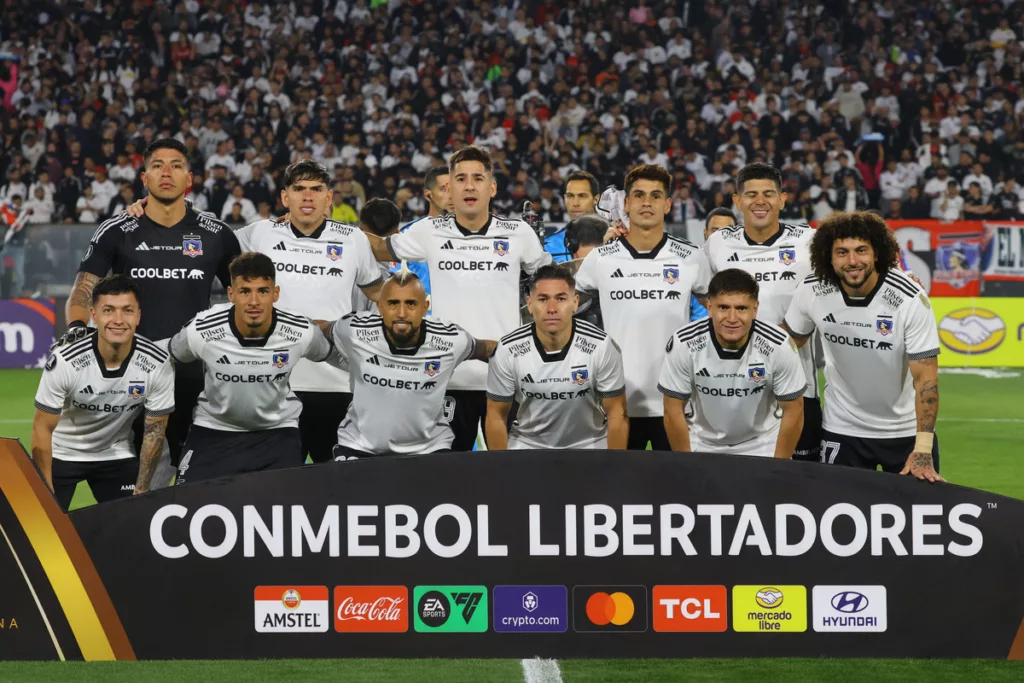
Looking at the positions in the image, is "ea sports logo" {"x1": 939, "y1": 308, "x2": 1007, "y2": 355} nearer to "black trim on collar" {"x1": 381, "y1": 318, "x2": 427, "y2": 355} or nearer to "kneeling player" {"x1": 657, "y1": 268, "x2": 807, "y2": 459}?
"kneeling player" {"x1": 657, "y1": 268, "x2": 807, "y2": 459}

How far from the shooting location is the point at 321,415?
6.80 metres

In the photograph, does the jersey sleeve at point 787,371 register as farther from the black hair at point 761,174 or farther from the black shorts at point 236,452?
the black shorts at point 236,452

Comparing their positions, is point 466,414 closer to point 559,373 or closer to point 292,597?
point 559,373

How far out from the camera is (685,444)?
226 inches

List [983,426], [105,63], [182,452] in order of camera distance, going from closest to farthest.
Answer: [182,452] < [983,426] < [105,63]

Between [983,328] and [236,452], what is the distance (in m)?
12.7

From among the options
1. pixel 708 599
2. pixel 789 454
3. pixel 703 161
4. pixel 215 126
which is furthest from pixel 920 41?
pixel 708 599

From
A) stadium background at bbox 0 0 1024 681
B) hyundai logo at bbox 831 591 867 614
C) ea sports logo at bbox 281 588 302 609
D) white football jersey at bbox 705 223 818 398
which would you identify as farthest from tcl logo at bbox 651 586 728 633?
stadium background at bbox 0 0 1024 681

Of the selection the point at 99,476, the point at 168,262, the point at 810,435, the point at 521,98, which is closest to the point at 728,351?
the point at 810,435

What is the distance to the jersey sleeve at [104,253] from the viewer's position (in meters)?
6.42

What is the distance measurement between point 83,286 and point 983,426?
8644 millimetres

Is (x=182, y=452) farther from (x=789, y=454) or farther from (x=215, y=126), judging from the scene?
(x=215, y=126)

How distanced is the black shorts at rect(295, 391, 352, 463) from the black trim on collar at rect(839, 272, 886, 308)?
104 inches

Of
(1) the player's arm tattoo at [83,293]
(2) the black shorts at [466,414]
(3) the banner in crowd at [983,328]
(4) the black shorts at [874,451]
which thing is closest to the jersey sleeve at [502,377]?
(2) the black shorts at [466,414]
